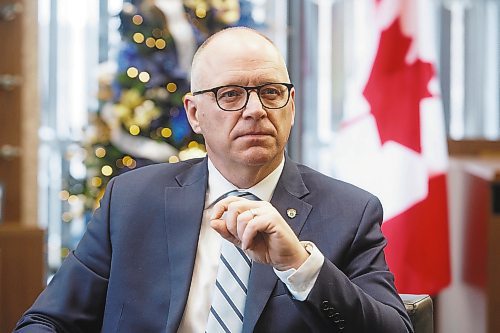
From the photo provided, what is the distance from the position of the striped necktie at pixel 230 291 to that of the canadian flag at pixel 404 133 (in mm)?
2150

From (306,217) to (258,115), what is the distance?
0.87 ft

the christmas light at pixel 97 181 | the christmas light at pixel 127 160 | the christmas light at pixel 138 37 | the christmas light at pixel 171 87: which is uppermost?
the christmas light at pixel 138 37

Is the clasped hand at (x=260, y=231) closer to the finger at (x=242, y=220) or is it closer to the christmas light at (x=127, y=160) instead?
the finger at (x=242, y=220)

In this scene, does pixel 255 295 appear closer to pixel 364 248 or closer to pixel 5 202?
pixel 364 248

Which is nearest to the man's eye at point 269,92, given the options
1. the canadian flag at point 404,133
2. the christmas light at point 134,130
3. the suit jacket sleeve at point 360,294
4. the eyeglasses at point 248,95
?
the eyeglasses at point 248,95

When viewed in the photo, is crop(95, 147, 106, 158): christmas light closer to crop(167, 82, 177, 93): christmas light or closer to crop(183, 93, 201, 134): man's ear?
crop(167, 82, 177, 93): christmas light

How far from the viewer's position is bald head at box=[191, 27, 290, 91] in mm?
2273

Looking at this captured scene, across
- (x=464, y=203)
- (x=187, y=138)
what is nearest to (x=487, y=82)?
(x=464, y=203)

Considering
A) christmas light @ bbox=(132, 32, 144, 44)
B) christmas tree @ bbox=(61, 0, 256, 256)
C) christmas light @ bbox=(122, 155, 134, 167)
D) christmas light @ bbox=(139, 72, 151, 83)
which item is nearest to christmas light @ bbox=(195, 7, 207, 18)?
christmas tree @ bbox=(61, 0, 256, 256)

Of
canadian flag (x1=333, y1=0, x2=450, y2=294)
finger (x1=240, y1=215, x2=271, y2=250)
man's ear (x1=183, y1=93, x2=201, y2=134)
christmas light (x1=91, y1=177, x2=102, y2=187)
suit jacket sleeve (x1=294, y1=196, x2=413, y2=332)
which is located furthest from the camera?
christmas light (x1=91, y1=177, x2=102, y2=187)

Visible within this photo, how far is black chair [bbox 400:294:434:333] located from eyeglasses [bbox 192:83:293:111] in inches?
22.0

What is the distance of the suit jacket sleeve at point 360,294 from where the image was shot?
200 cm

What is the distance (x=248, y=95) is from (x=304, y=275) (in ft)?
1.58

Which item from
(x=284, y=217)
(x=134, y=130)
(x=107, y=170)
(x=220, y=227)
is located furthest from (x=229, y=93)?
(x=107, y=170)
